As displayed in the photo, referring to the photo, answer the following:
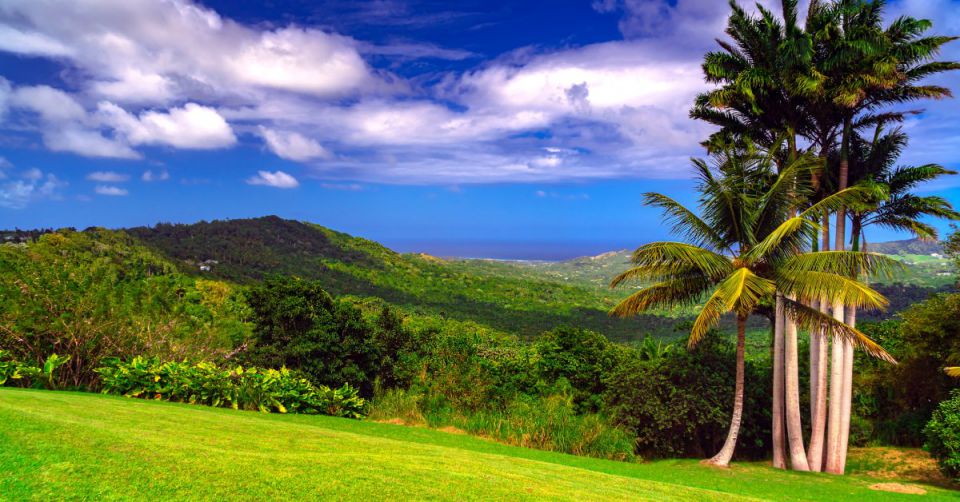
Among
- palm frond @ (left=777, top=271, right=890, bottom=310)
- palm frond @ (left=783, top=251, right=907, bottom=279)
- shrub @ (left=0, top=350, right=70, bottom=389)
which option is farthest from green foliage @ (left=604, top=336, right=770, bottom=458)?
shrub @ (left=0, top=350, right=70, bottom=389)

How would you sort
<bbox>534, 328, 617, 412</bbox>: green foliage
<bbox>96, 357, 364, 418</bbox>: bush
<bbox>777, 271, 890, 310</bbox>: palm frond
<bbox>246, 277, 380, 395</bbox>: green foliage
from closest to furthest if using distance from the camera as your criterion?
<bbox>777, 271, 890, 310</bbox>: palm frond < <bbox>96, 357, 364, 418</bbox>: bush < <bbox>246, 277, 380, 395</bbox>: green foliage < <bbox>534, 328, 617, 412</bbox>: green foliage

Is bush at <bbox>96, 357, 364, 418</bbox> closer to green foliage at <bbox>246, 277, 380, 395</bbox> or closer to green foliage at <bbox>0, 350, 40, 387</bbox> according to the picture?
green foliage at <bbox>0, 350, 40, 387</bbox>

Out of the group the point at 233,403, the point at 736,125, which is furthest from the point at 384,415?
the point at 736,125

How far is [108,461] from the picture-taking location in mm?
5281

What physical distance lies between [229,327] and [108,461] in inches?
602

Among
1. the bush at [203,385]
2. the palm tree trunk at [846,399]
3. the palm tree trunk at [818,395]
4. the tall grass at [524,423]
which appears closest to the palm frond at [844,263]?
the palm tree trunk at [818,395]

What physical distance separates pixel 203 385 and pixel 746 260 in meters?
12.2

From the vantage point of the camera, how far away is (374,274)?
96000mm

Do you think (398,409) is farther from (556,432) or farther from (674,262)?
(674,262)

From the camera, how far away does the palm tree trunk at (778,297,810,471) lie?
13.1m

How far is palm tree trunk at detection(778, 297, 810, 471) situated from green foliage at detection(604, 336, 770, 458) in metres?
1.55

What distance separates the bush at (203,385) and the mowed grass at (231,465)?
4.60ft

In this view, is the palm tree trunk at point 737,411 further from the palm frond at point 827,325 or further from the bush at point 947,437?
the bush at point 947,437

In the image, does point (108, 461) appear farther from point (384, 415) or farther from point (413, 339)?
point (413, 339)
